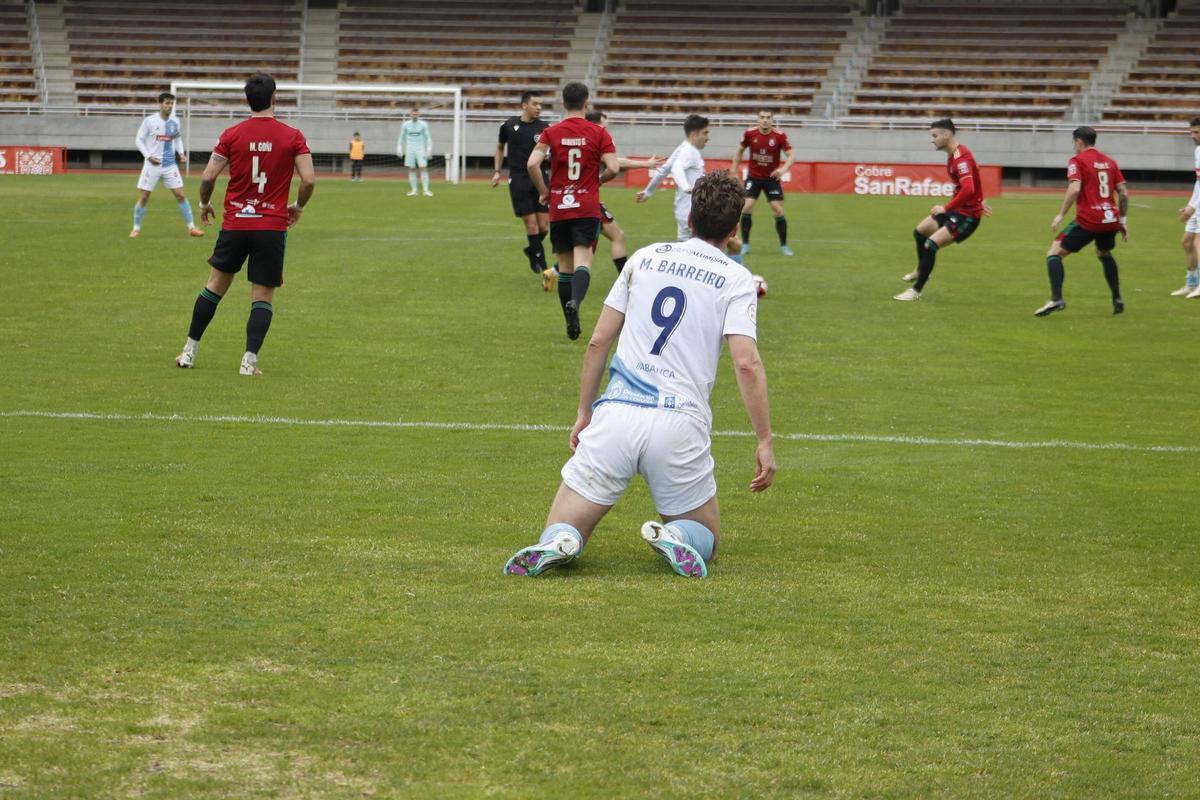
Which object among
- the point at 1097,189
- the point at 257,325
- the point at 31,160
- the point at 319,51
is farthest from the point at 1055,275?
the point at 319,51

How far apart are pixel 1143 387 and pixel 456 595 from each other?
7.79m

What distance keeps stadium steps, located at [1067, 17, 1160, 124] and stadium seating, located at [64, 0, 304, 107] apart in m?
26.9

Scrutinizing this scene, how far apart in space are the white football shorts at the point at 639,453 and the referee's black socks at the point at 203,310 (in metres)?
5.93

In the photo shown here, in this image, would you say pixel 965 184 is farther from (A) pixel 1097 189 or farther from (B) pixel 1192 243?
(B) pixel 1192 243

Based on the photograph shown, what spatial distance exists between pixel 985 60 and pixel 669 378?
49.4 meters

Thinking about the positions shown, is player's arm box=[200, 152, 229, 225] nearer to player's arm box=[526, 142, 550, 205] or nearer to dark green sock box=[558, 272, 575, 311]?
player's arm box=[526, 142, 550, 205]

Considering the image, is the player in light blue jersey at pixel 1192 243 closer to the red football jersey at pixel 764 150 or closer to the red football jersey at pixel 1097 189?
the red football jersey at pixel 1097 189

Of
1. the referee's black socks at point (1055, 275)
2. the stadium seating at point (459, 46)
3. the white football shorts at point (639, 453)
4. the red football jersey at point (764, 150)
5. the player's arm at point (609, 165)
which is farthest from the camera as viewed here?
the stadium seating at point (459, 46)

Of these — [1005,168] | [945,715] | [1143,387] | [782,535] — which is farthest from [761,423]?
[1005,168]

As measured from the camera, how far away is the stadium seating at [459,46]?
5259cm

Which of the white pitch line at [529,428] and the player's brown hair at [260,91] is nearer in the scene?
the white pitch line at [529,428]

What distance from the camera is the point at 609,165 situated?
13.4m

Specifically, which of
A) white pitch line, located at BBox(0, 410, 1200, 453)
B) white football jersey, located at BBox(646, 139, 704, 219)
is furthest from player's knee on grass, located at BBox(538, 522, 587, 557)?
white football jersey, located at BBox(646, 139, 704, 219)

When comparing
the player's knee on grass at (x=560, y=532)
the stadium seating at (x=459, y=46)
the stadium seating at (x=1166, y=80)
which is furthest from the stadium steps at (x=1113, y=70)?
the player's knee on grass at (x=560, y=532)
